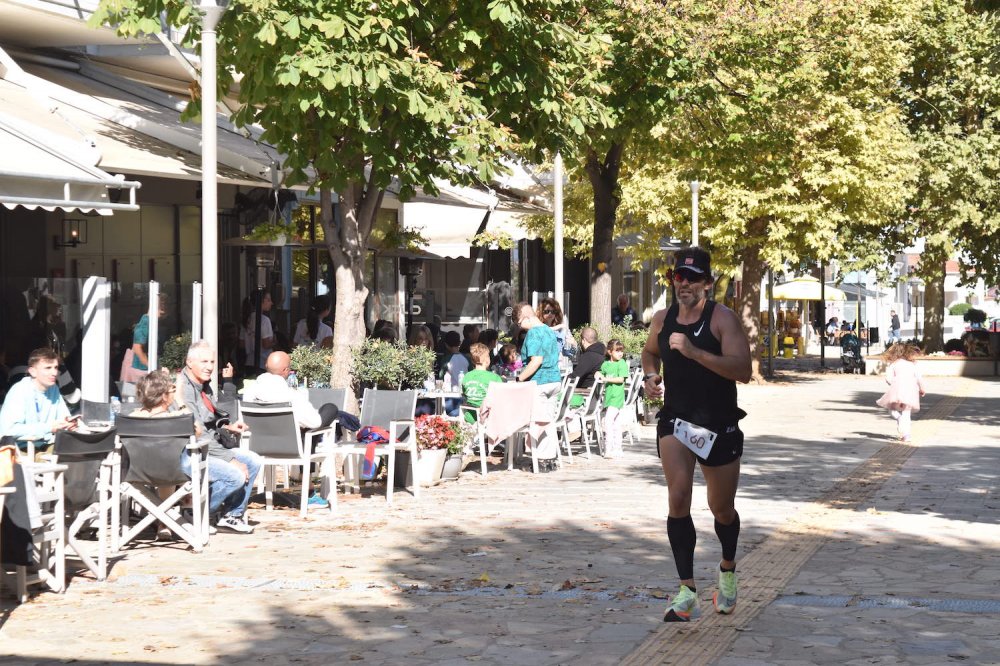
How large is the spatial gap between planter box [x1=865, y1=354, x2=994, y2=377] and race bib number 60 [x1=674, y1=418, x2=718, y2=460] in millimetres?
30820

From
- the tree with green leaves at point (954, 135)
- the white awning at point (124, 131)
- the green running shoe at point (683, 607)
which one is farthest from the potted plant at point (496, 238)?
the green running shoe at point (683, 607)

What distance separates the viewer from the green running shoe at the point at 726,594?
24.5 feet

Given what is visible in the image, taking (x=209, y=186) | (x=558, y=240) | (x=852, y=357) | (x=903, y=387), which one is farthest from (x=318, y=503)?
(x=852, y=357)

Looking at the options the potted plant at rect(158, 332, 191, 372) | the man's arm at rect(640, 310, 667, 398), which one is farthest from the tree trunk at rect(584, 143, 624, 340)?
the man's arm at rect(640, 310, 667, 398)

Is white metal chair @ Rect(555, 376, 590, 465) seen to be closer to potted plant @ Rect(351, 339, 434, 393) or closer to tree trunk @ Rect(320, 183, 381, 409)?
potted plant @ Rect(351, 339, 434, 393)

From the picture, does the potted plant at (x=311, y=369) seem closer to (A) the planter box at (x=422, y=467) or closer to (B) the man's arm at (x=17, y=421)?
(A) the planter box at (x=422, y=467)

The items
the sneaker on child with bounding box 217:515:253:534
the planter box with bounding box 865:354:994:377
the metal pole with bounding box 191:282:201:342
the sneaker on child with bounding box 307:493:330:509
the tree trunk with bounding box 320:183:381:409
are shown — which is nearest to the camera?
the sneaker on child with bounding box 217:515:253:534

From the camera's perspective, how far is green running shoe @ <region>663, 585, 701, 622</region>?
23.8 ft

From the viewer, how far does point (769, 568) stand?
895cm

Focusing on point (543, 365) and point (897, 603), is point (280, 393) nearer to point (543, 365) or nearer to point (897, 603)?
point (543, 365)

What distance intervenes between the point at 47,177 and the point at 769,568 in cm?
623

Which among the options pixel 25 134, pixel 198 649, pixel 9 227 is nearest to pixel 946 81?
pixel 9 227

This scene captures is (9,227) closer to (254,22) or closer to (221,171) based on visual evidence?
(221,171)

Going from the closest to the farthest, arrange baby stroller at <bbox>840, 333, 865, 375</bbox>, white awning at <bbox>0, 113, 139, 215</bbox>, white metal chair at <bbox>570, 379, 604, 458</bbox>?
white awning at <bbox>0, 113, 139, 215</bbox>, white metal chair at <bbox>570, 379, 604, 458</bbox>, baby stroller at <bbox>840, 333, 865, 375</bbox>
